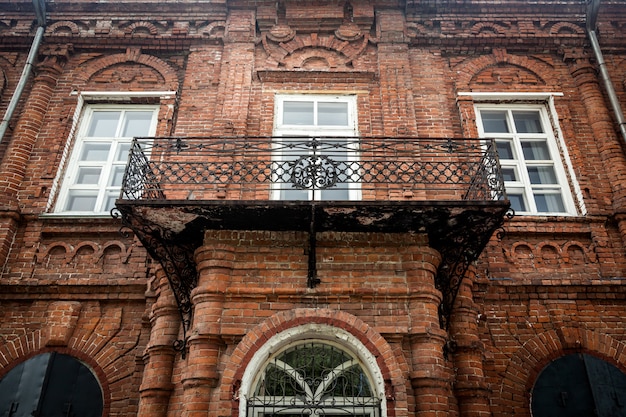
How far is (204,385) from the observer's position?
511 centimetres

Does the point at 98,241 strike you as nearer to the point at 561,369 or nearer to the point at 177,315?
the point at 177,315

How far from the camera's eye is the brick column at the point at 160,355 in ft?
17.8

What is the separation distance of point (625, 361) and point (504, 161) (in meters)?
3.23

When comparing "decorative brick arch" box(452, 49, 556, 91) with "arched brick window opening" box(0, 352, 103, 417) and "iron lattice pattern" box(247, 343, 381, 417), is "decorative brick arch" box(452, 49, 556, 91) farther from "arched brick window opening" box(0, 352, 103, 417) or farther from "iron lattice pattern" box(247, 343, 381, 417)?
"arched brick window opening" box(0, 352, 103, 417)

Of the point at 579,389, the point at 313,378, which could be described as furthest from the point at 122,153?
the point at 579,389

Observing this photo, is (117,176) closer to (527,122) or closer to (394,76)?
(394,76)

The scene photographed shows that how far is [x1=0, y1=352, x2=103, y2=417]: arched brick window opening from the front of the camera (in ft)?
19.0

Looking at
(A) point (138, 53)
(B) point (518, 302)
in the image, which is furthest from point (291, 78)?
Result: (B) point (518, 302)

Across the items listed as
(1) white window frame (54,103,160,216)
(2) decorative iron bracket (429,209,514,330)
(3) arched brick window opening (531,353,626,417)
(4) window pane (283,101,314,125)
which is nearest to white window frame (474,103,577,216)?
(2) decorative iron bracket (429,209,514,330)

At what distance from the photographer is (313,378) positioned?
5.35 metres

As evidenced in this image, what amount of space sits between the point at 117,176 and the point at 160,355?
3192 mm

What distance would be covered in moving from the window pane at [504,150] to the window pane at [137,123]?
227 inches

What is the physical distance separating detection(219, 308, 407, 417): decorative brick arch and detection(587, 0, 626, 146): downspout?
546 cm

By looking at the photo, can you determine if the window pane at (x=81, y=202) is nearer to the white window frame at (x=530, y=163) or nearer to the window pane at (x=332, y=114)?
the window pane at (x=332, y=114)
